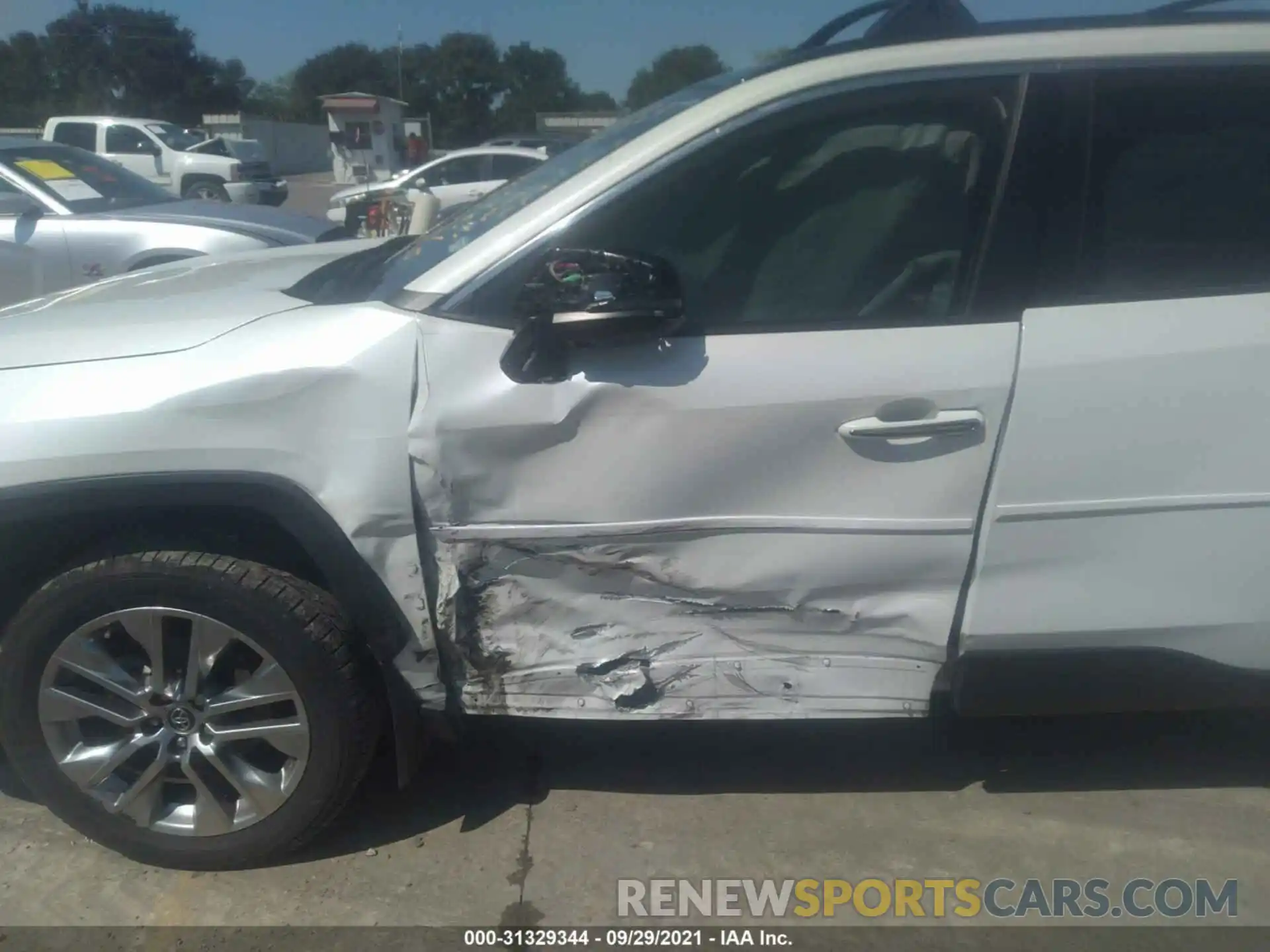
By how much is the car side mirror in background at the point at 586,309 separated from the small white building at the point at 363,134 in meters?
28.3

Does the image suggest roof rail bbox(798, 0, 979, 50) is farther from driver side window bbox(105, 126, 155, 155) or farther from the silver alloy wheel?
driver side window bbox(105, 126, 155, 155)

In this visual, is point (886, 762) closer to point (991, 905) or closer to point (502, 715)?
point (991, 905)

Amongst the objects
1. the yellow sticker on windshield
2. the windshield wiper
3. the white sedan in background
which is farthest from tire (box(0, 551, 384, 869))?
the white sedan in background

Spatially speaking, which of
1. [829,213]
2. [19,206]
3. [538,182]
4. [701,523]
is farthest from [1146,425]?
[19,206]

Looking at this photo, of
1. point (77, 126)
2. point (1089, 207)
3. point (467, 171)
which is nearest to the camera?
point (1089, 207)

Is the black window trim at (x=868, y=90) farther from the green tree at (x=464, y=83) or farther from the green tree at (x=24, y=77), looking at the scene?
the green tree at (x=24, y=77)

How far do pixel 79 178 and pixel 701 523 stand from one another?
7.24 meters

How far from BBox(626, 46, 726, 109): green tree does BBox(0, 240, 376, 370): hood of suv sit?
3.85 feet

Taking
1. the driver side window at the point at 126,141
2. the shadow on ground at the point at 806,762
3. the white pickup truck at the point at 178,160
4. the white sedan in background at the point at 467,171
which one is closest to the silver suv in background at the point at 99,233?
the shadow on ground at the point at 806,762

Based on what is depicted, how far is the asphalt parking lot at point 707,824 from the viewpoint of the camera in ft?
8.67

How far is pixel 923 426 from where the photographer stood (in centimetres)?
235

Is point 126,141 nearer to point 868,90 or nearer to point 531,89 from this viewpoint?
point 868,90

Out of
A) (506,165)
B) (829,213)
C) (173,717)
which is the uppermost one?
(829,213)

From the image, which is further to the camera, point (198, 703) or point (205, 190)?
point (205, 190)
